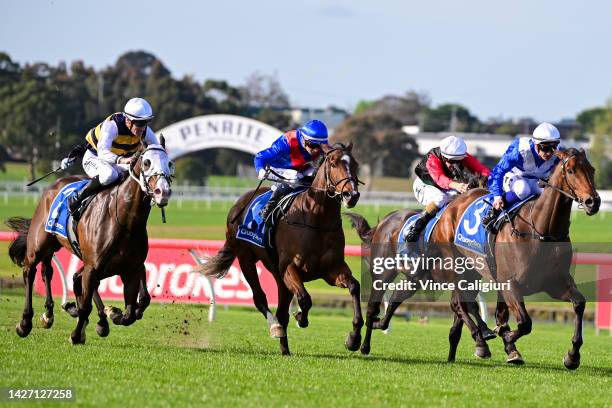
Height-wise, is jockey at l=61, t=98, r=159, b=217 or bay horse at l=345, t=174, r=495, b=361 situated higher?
jockey at l=61, t=98, r=159, b=217

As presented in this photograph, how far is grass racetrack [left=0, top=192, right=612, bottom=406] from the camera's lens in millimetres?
6934

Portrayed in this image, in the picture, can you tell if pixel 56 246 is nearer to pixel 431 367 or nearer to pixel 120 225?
pixel 120 225

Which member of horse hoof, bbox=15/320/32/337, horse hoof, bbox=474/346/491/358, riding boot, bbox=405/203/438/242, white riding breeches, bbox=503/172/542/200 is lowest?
horse hoof, bbox=474/346/491/358

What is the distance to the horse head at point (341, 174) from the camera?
8.89 meters

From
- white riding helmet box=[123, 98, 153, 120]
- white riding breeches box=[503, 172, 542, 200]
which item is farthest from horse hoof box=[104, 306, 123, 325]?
white riding breeches box=[503, 172, 542, 200]

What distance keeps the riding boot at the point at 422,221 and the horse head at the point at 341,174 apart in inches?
54.9

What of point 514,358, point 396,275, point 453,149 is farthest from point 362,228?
point 514,358

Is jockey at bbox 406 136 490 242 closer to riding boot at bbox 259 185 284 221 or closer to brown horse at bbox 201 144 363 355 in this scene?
brown horse at bbox 201 144 363 355

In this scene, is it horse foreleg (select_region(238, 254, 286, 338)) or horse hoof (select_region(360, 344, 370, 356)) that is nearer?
horse hoof (select_region(360, 344, 370, 356))

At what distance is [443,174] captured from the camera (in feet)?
34.4

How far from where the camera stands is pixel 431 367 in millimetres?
8883

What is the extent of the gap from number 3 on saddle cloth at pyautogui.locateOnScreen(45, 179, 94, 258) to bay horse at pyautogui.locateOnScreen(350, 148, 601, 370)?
3.58 meters

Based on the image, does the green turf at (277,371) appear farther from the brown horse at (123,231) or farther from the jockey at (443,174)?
the jockey at (443,174)

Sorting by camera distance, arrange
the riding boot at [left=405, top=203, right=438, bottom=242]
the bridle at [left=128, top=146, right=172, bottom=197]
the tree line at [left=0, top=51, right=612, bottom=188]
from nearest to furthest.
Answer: the bridle at [left=128, top=146, right=172, bottom=197]
the riding boot at [left=405, top=203, right=438, bottom=242]
the tree line at [left=0, top=51, right=612, bottom=188]
